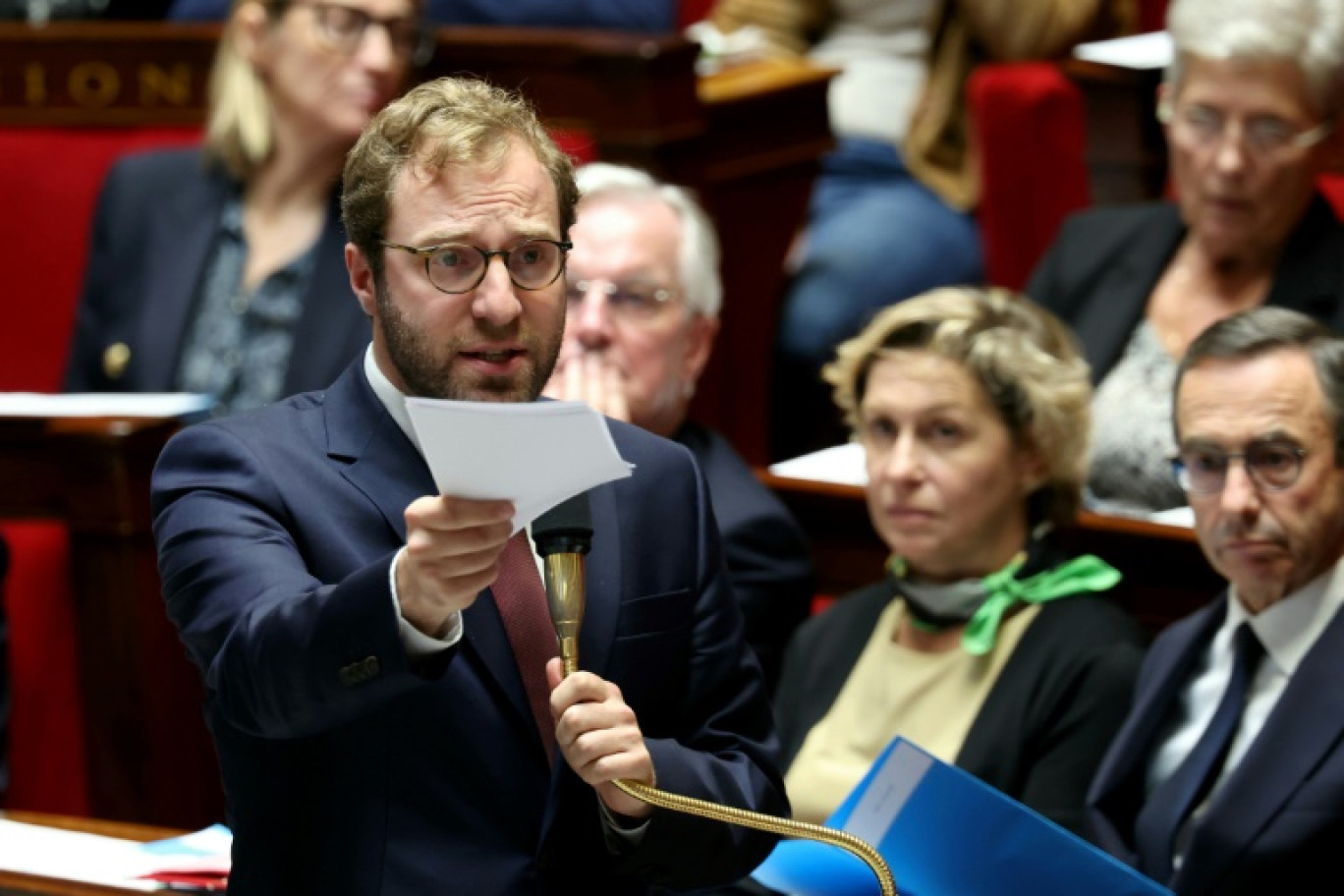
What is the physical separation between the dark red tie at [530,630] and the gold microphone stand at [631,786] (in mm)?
27

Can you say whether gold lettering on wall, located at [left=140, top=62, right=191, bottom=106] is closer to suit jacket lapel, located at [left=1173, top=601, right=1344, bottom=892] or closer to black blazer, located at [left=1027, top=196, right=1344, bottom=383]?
black blazer, located at [left=1027, top=196, right=1344, bottom=383]

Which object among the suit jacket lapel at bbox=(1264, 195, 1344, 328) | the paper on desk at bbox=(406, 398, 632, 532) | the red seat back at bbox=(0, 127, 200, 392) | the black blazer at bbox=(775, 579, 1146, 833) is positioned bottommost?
the red seat back at bbox=(0, 127, 200, 392)

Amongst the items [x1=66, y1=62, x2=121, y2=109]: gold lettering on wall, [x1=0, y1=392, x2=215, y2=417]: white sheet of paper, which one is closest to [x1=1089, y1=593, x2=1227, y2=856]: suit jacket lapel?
[x1=0, y1=392, x2=215, y2=417]: white sheet of paper

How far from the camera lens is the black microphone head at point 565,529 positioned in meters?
1.10

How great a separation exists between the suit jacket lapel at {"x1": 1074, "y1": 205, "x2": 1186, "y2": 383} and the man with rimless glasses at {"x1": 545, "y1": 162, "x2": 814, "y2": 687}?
16.6 inches

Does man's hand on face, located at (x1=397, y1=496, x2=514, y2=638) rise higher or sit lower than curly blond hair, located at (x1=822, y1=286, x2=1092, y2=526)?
higher

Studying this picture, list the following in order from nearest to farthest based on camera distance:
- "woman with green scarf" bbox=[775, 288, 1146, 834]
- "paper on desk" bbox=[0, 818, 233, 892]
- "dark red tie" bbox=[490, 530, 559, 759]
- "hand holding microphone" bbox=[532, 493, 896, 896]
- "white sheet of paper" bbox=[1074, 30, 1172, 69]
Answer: "hand holding microphone" bbox=[532, 493, 896, 896], "dark red tie" bbox=[490, 530, 559, 759], "paper on desk" bbox=[0, 818, 233, 892], "woman with green scarf" bbox=[775, 288, 1146, 834], "white sheet of paper" bbox=[1074, 30, 1172, 69]

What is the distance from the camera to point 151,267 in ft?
8.77

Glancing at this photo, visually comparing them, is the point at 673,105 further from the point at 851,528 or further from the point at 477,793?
the point at 477,793

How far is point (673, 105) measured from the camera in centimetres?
273

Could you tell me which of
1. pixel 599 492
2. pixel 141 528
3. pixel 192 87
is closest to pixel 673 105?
pixel 192 87

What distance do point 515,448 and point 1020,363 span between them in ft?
3.53

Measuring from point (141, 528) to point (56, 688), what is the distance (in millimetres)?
221

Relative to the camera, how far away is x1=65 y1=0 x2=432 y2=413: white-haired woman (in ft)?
8.41
